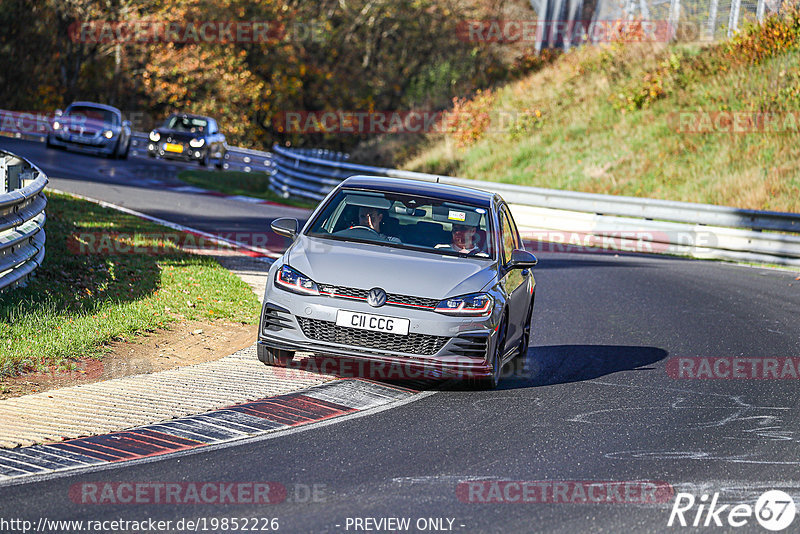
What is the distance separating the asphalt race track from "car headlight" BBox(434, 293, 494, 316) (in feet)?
2.32

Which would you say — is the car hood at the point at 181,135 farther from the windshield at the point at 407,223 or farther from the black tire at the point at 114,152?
the windshield at the point at 407,223

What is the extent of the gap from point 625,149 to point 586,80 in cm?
652

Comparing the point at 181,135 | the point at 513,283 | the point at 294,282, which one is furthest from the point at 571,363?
the point at 181,135

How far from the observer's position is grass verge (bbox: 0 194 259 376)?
9328 mm

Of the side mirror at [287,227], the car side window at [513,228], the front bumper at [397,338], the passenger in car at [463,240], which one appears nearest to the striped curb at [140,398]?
the front bumper at [397,338]

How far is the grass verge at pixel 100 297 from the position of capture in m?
9.33

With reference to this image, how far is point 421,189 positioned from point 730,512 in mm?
4772

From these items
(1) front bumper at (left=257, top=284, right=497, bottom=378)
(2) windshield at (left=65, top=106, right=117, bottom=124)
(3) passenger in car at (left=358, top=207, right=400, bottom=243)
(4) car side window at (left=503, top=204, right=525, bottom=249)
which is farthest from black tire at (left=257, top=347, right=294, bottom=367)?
(2) windshield at (left=65, top=106, right=117, bottom=124)

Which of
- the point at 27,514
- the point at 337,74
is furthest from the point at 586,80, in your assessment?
the point at 27,514

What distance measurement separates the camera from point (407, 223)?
9.75m

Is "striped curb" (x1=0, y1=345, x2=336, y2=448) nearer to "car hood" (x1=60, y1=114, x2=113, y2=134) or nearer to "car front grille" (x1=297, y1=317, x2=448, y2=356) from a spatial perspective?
"car front grille" (x1=297, y1=317, x2=448, y2=356)

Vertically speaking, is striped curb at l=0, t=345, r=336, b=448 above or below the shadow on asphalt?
above

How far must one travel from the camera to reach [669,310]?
1432 cm

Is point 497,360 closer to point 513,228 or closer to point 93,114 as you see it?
point 513,228
